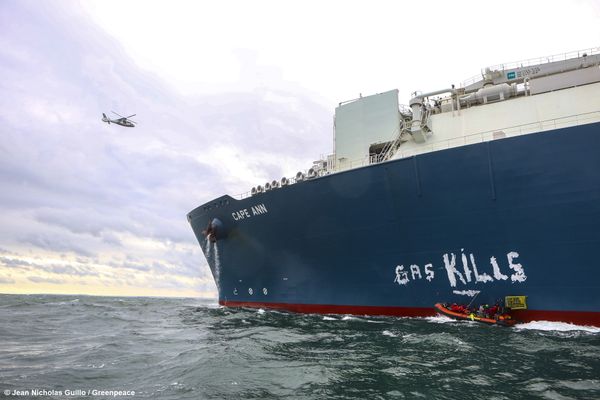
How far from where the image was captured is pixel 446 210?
14.0 metres

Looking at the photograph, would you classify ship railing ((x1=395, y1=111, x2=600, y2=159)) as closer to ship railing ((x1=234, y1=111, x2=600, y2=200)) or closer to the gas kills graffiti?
ship railing ((x1=234, y1=111, x2=600, y2=200))

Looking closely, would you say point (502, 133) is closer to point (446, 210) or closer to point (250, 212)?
point (446, 210)

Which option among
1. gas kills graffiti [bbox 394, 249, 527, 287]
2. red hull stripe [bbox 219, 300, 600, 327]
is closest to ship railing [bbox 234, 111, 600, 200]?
gas kills graffiti [bbox 394, 249, 527, 287]

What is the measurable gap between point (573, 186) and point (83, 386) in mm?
14663

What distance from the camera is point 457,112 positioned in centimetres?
1812

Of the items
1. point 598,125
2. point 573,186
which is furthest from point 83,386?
point 598,125

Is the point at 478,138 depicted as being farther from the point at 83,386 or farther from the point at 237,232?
the point at 83,386

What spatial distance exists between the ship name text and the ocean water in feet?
21.9

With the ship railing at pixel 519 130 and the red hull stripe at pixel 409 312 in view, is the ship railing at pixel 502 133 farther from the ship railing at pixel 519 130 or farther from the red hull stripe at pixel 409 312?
the red hull stripe at pixel 409 312

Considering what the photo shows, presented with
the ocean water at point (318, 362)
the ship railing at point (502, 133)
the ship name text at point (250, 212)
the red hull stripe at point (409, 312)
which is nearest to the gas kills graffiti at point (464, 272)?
the red hull stripe at point (409, 312)

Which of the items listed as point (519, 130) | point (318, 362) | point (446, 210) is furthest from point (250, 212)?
point (519, 130)

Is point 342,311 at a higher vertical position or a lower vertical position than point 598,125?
lower

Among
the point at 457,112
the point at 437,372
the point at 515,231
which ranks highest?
the point at 457,112

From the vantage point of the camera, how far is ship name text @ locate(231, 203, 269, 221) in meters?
19.4
